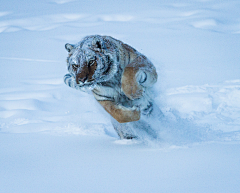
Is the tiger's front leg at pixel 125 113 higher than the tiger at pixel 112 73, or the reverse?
the tiger at pixel 112 73

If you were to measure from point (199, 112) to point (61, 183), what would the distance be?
7.16 feet

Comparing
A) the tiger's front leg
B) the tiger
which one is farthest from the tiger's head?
the tiger's front leg

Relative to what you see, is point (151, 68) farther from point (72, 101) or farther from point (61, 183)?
point (72, 101)

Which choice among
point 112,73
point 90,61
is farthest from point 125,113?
point 90,61

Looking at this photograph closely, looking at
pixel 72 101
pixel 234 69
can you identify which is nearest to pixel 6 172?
pixel 72 101

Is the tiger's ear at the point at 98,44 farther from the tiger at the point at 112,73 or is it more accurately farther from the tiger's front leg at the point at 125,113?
the tiger's front leg at the point at 125,113

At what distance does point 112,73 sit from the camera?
2234 millimetres

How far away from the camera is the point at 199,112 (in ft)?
11.8

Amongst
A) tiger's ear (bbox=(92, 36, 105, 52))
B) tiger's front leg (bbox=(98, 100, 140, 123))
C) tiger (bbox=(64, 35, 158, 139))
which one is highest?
tiger's ear (bbox=(92, 36, 105, 52))

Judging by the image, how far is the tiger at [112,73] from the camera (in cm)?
210

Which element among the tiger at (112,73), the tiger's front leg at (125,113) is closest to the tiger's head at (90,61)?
the tiger at (112,73)

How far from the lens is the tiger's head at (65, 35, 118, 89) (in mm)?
2082

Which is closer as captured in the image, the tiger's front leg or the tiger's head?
the tiger's head

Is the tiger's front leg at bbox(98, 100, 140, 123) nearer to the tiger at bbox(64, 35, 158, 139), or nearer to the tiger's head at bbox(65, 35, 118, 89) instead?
the tiger at bbox(64, 35, 158, 139)
